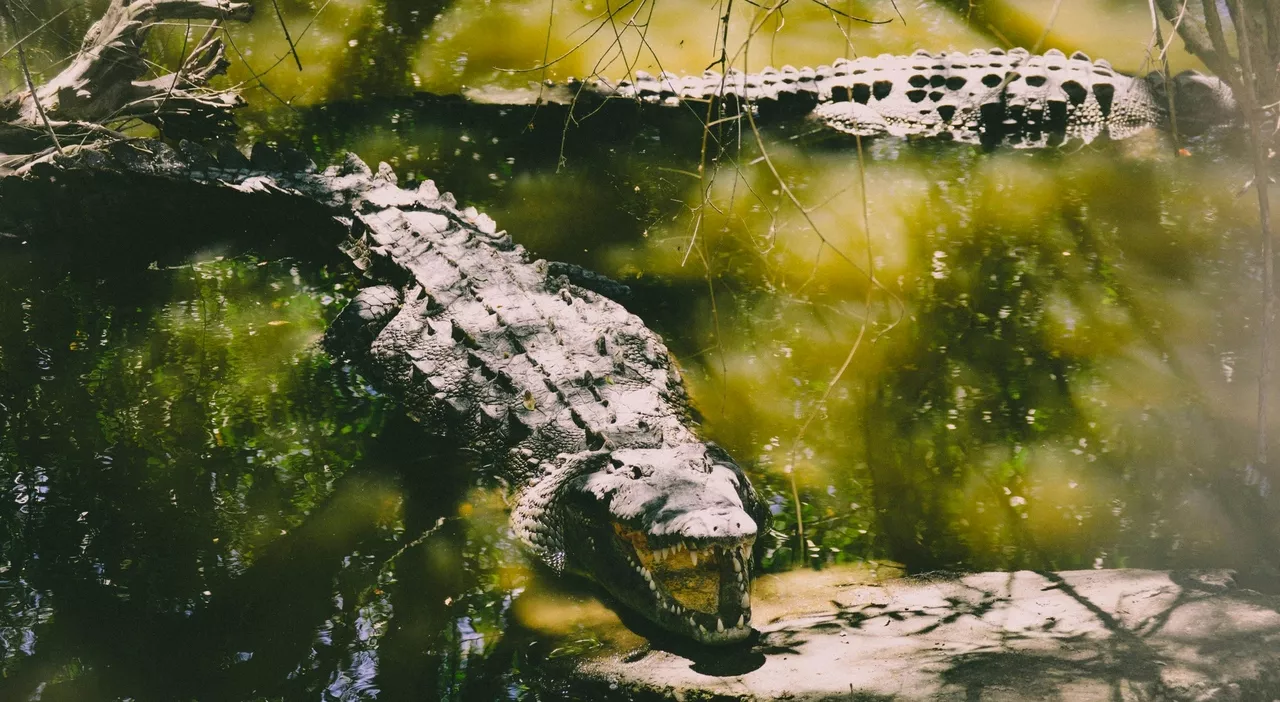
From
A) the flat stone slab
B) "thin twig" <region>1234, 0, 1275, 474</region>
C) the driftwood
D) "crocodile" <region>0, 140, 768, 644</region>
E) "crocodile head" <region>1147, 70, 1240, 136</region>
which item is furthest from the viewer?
"crocodile head" <region>1147, 70, 1240, 136</region>

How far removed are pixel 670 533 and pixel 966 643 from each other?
0.95m

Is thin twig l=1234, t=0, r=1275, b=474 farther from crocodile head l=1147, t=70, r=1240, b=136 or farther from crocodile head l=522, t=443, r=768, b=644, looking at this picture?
crocodile head l=1147, t=70, r=1240, b=136

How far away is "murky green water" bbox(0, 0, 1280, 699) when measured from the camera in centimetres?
325

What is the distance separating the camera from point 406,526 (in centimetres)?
374

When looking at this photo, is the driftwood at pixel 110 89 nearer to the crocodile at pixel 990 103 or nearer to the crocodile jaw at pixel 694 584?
the crocodile at pixel 990 103

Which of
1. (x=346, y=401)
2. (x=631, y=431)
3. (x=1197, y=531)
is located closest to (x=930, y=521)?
(x=1197, y=531)

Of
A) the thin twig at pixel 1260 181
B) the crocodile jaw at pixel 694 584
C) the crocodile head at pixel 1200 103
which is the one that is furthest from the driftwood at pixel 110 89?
the crocodile head at pixel 1200 103

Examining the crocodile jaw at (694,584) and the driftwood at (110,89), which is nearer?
the crocodile jaw at (694,584)

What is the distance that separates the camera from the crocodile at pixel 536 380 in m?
3.19

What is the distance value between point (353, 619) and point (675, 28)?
6.89 metres

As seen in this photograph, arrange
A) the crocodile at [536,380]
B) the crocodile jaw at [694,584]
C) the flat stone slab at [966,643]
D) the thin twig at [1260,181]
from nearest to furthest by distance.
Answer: the flat stone slab at [966,643] → the thin twig at [1260,181] → the crocodile jaw at [694,584] → the crocodile at [536,380]

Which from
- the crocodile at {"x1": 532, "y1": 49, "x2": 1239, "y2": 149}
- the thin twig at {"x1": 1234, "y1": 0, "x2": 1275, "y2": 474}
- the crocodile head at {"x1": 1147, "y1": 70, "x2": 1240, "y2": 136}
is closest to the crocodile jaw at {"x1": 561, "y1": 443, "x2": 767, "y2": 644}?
the thin twig at {"x1": 1234, "y1": 0, "x2": 1275, "y2": 474}

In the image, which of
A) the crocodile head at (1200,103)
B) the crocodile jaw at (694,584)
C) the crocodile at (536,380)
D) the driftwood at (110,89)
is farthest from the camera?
the crocodile head at (1200,103)

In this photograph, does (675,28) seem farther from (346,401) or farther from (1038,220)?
(346,401)
